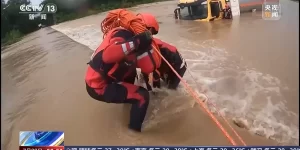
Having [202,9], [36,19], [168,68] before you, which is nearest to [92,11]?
[36,19]

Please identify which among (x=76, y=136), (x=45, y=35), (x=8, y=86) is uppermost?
(x=45, y=35)

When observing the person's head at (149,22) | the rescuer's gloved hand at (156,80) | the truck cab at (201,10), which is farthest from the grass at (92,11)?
the truck cab at (201,10)

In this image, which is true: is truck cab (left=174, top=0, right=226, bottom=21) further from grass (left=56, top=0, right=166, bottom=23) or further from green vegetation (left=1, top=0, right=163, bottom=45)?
green vegetation (left=1, top=0, right=163, bottom=45)

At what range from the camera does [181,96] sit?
51.5 inches

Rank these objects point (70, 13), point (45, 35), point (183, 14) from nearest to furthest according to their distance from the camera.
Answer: point (70, 13)
point (45, 35)
point (183, 14)

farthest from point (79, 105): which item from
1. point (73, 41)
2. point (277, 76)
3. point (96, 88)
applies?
point (73, 41)

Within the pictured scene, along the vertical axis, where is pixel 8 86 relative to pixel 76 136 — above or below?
above

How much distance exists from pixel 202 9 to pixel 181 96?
1.96ft

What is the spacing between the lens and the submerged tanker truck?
1602mm

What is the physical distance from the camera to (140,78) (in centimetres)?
129

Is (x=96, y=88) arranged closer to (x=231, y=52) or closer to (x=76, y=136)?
(x=76, y=136)

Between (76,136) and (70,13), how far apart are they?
38 cm

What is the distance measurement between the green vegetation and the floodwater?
5cm

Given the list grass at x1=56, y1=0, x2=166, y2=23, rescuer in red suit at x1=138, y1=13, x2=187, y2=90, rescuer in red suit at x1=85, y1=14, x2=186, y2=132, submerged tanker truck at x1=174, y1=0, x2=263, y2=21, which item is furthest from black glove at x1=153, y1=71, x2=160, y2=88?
submerged tanker truck at x1=174, y1=0, x2=263, y2=21
